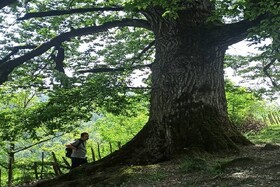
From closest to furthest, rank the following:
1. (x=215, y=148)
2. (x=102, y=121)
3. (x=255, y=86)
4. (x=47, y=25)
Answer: (x=215, y=148), (x=47, y=25), (x=255, y=86), (x=102, y=121)

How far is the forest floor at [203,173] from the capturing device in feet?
17.1

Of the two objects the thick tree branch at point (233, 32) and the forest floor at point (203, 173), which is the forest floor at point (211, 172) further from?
the thick tree branch at point (233, 32)

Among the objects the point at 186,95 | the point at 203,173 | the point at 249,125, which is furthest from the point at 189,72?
the point at 249,125

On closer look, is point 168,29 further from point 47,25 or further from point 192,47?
point 47,25

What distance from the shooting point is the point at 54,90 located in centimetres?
1184

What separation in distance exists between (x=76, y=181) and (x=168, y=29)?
447 centimetres

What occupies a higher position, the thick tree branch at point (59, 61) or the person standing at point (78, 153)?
the thick tree branch at point (59, 61)

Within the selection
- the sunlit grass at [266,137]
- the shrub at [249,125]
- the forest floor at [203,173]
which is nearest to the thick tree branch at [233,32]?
the forest floor at [203,173]

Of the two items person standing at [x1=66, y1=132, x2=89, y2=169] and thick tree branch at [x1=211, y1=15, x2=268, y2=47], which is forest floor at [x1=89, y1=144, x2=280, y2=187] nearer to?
thick tree branch at [x1=211, y1=15, x2=268, y2=47]

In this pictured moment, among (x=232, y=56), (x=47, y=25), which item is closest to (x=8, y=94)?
(x=47, y=25)

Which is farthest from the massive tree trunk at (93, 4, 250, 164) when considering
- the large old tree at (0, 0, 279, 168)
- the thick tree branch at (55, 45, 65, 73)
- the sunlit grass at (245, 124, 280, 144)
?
the thick tree branch at (55, 45, 65, 73)

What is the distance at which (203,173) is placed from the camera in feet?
19.7

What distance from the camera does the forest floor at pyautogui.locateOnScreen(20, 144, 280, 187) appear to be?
17.1ft

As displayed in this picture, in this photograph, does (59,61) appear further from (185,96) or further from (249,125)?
(249,125)
